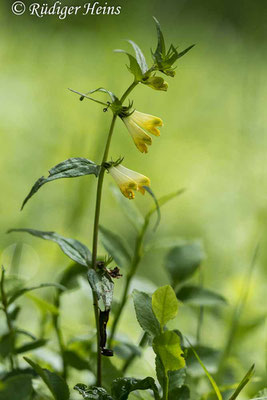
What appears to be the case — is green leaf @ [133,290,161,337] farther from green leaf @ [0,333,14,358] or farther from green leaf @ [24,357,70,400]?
green leaf @ [0,333,14,358]

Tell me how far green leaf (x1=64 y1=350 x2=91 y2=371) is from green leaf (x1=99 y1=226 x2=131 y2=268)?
3.8 inches

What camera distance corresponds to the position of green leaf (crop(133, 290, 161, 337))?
0.43 meters

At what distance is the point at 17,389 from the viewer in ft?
1.51

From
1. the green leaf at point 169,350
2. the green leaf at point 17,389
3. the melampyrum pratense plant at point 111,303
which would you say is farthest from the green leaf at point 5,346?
the green leaf at point 169,350

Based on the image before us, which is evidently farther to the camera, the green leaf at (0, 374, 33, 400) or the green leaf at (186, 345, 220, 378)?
the green leaf at (186, 345, 220, 378)

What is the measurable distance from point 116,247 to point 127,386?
0.20m

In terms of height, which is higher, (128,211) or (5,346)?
(128,211)

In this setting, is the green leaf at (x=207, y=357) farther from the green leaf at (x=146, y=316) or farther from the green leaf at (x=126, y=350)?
the green leaf at (x=146, y=316)

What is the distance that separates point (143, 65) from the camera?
0.45 m

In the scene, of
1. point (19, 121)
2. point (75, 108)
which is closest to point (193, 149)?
point (75, 108)

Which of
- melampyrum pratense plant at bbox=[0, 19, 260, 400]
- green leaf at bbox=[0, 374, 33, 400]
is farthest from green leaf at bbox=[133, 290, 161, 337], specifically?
green leaf at bbox=[0, 374, 33, 400]

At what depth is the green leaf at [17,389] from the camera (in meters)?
0.46

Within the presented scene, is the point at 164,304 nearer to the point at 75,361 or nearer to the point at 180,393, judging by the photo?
the point at 180,393

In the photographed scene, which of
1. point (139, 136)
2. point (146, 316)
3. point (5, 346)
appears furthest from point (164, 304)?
point (5, 346)
